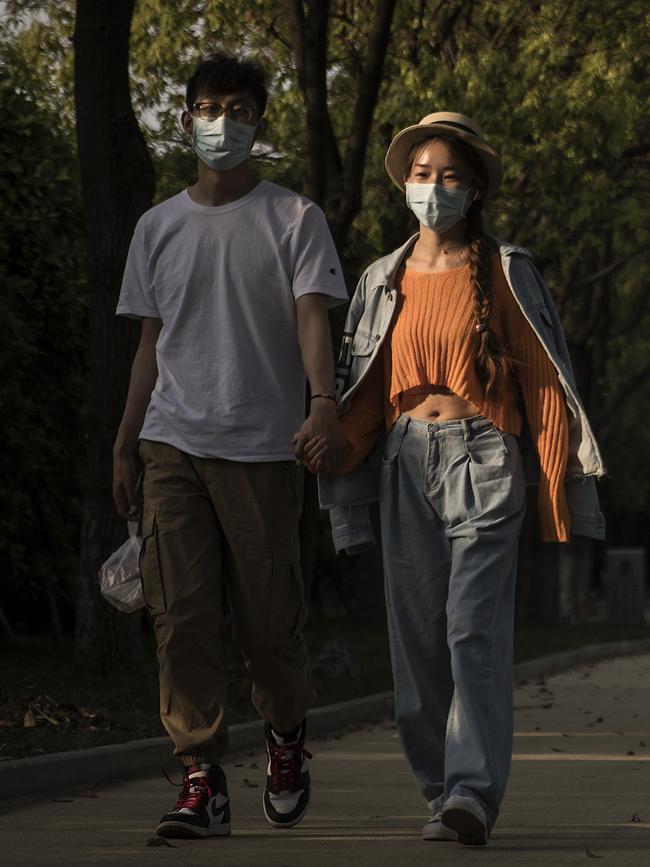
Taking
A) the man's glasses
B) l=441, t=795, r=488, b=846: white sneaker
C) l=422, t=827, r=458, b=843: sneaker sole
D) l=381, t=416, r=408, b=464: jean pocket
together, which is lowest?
l=422, t=827, r=458, b=843: sneaker sole

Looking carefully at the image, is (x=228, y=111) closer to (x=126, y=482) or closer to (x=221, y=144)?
(x=221, y=144)

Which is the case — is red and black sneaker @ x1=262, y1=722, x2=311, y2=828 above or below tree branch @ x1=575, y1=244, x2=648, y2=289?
above

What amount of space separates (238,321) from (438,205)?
2.32 ft

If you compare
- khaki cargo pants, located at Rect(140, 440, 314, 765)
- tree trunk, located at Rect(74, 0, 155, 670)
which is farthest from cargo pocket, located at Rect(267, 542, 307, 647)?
tree trunk, located at Rect(74, 0, 155, 670)

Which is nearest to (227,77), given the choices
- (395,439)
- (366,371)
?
(366,371)

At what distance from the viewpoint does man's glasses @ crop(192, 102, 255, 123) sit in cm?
565

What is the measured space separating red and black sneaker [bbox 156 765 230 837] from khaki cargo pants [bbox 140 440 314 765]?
0.05m

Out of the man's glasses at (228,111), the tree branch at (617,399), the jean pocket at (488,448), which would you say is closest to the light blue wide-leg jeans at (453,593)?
the jean pocket at (488,448)

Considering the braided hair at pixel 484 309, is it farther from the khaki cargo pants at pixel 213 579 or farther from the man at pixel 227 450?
the khaki cargo pants at pixel 213 579

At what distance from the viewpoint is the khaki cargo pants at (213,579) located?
546cm

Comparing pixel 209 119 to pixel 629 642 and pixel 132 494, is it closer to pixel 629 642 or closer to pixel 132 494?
pixel 132 494

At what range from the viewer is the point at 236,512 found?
546 centimetres

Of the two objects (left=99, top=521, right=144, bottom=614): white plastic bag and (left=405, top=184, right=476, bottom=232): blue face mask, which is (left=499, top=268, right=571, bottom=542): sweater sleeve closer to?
(left=405, top=184, right=476, bottom=232): blue face mask

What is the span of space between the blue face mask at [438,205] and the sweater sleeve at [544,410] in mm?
259
